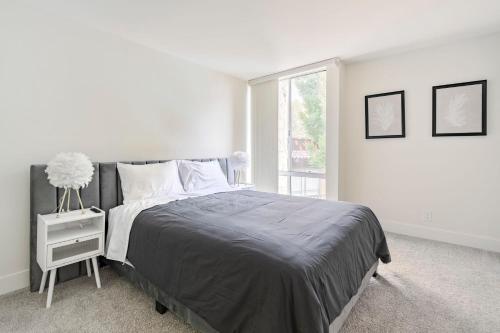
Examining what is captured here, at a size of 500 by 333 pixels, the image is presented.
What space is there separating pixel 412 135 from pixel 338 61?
4.66ft

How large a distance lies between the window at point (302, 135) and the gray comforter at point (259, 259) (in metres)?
1.78

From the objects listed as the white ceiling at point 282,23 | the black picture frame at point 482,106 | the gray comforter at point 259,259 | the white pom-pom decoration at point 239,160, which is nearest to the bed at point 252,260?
the gray comforter at point 259,259

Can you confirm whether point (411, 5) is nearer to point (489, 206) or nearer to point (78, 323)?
point (489, 206)

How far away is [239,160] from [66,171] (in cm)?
222

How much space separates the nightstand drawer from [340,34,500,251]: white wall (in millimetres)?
3174

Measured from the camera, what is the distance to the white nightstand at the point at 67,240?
5.98 feet

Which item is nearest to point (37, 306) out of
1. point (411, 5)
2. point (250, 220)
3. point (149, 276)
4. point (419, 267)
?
point (149, 276)

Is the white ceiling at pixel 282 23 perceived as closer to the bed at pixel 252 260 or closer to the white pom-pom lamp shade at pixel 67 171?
the white pom-pom lamp shade at pixel 67 171

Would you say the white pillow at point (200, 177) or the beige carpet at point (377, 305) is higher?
the white pillow at point (200, 177)

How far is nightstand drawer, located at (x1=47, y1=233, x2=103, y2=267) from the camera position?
6.01 ft

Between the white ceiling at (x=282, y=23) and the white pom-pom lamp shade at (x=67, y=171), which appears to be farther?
the white ceiling at (x=282, y=23)

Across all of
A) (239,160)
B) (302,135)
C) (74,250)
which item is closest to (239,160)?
(239,160)

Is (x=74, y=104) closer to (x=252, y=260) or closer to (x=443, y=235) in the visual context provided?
(x=252, y=260)

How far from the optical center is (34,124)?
2.12 m
